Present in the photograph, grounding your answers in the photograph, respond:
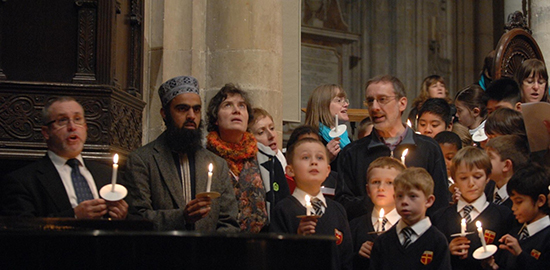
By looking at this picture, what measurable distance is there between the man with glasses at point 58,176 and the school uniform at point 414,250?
159cm

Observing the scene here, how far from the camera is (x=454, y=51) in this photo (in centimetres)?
1666

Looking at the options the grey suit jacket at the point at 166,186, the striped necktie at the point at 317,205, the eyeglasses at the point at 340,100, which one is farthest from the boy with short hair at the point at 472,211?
the eyeglasses at the point at 340,100

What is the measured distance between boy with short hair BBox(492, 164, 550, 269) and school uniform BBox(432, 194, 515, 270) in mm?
95

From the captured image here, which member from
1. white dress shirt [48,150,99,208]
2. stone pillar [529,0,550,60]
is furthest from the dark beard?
stone pillar [529,0,550,60]

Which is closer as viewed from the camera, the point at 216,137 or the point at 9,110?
the point at 9,110

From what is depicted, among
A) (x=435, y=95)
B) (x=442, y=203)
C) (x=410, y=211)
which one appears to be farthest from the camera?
(x=435, y=95)

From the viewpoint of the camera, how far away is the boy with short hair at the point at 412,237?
508cm

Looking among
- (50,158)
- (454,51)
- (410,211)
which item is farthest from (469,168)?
(454,51)

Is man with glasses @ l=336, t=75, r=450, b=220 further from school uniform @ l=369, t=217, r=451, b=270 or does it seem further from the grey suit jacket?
the grey suit jacket

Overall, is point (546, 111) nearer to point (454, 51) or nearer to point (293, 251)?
point (293, 251)

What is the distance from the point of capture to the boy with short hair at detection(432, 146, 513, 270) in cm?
548

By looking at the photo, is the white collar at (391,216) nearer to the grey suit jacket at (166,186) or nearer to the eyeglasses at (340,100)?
the grey suit jacket at (166,186)

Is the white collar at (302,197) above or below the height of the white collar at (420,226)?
above

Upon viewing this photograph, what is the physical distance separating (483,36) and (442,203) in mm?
11616
